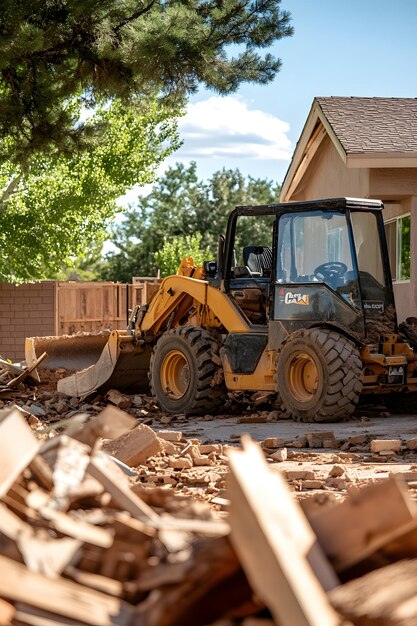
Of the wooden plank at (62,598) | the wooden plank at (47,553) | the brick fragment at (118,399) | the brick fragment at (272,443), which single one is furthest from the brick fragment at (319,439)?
the wooden plank at (62,598)

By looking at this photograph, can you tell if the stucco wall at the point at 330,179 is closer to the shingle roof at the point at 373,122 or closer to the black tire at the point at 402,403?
the shingle roof at the point at 373,122

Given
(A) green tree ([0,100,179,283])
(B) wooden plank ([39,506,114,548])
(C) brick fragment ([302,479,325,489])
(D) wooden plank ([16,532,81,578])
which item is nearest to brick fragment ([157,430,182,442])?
(C) brick fragment ([302,479,325,489])

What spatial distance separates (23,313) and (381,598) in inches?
1070

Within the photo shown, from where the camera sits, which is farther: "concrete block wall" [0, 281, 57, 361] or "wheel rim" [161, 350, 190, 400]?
"concrete block wall" [0, 281, 57, 361]

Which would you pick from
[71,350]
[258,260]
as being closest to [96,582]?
[258,260]

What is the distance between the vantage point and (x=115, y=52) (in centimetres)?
1454

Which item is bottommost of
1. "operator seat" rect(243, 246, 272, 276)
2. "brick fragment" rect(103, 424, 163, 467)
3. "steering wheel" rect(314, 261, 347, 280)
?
"brick fragment" rect(103, 424, 163, 467)

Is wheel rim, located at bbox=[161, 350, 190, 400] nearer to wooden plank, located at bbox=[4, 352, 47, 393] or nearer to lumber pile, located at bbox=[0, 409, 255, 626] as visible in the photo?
wooden plank, located at bbox=[4, 352, 47, 393]

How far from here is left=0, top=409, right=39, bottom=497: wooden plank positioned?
14.4 ft

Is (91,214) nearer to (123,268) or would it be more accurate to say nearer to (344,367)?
(344,367)

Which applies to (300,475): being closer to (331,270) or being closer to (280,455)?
(280,455)

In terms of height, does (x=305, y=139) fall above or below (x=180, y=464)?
above

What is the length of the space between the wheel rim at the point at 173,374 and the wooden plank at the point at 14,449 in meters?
11.5

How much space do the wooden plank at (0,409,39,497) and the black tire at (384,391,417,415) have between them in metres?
11.4
